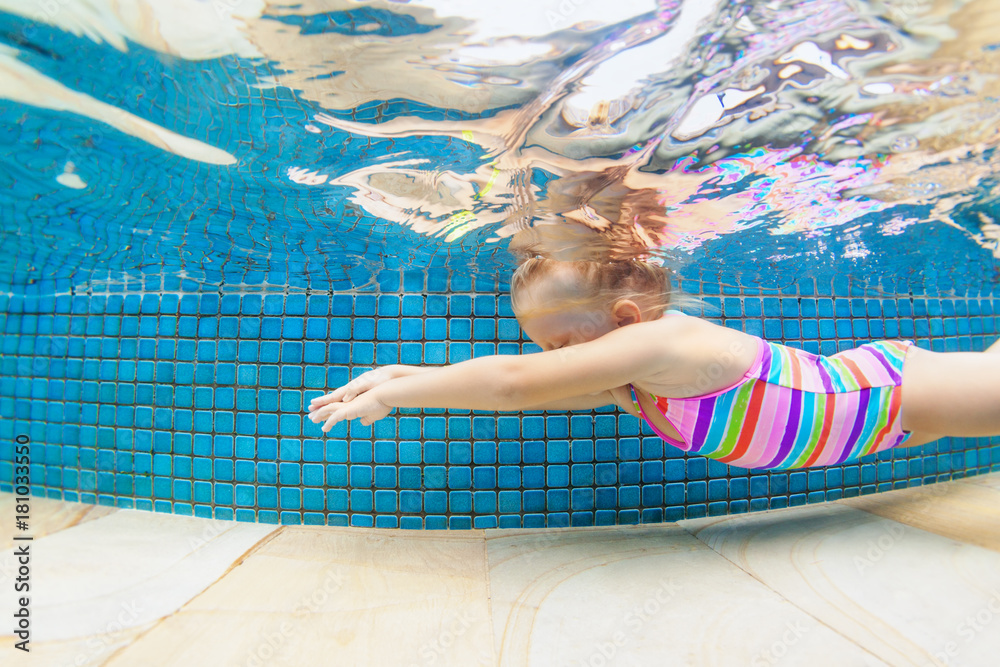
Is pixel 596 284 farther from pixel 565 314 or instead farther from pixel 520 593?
pixel 520 593

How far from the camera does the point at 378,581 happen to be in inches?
66.7

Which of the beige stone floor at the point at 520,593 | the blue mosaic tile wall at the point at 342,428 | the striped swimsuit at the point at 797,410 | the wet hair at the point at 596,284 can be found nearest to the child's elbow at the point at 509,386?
the wet hair at the point at 596,284

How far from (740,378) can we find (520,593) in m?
1.17

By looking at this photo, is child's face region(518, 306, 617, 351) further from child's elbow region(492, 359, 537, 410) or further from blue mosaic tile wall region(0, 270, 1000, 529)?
blue mosaic tile wall region(0, 270, 1000, 529)

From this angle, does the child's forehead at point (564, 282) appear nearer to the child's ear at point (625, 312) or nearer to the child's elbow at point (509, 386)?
the child's ear at point (625, 312)

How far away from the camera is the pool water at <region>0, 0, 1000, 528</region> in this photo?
103cm

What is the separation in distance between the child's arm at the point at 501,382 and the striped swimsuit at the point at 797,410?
449 millimetres

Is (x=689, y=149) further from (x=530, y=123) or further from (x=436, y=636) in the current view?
(x=436, y=636)

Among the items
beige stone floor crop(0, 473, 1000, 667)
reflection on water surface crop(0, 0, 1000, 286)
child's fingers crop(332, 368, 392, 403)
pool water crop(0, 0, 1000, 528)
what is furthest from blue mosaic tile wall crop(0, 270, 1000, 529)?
child's fingers crop(332, 368, 392, 403)

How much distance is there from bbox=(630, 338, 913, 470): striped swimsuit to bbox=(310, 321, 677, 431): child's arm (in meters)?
0.45

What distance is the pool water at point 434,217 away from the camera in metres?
1.03

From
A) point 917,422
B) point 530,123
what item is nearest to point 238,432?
point 530,123

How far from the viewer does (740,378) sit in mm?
1443

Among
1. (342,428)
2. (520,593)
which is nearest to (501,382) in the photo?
(520,593)
